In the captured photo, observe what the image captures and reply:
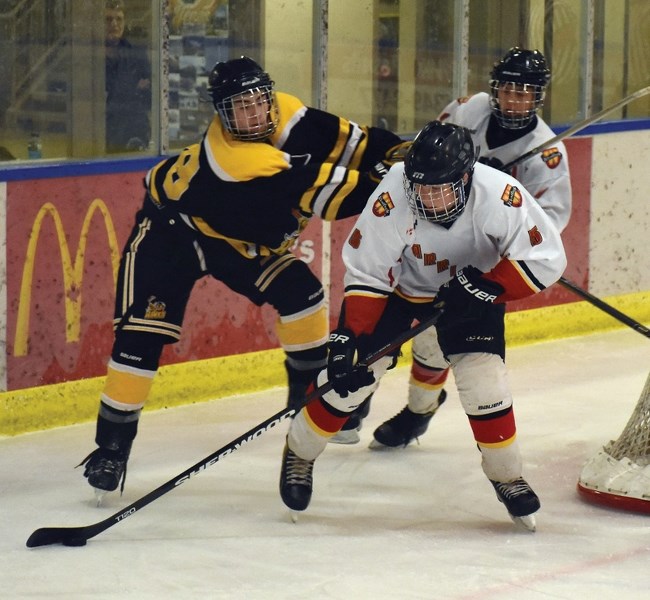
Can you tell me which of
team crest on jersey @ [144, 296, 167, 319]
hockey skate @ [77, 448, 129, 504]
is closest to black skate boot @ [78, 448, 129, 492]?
hockey skate @ [77, 448, 129, 504]

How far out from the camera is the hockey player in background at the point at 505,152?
3934 millimetres

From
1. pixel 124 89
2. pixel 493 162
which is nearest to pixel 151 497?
pixel 493 162

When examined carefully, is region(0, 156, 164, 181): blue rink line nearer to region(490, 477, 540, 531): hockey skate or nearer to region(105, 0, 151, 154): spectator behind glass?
region(105, 0, 151, 154): spectator behind glass

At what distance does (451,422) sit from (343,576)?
1.40 m

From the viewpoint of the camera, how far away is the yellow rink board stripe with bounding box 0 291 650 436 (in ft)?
14.3

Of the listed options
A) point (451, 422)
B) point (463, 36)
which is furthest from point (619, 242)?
point (451, 422)

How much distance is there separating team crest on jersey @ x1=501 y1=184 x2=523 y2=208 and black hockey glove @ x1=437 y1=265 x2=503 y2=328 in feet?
0.54

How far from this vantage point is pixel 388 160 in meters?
3.74

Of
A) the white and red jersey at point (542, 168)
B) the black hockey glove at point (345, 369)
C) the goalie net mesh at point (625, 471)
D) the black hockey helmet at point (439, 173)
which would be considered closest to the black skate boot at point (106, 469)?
the black hockey glove at point (345, 369)

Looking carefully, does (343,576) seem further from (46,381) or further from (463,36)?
(463,36)

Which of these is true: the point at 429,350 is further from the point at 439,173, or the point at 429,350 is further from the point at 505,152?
the point at 439,173

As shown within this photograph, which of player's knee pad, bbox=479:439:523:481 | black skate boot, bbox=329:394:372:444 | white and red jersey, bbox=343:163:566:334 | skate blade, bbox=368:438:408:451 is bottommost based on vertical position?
skate blade, bbox=368:438:408:451

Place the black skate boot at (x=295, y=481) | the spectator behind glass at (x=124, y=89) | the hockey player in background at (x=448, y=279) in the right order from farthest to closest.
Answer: the spectator behind glass at (x=124, y=89) < the black skate boot at (x=295, y=481) < the hockey player in background at (x=448, y=279)

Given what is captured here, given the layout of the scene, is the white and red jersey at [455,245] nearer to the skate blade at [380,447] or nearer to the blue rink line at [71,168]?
the skate blade at [380,447]
